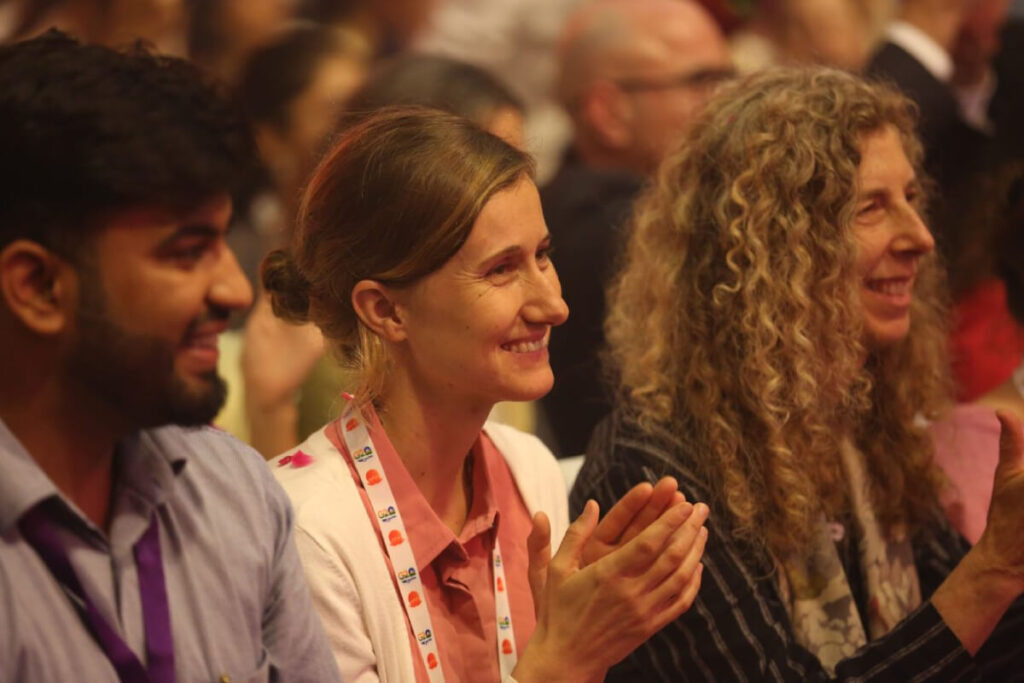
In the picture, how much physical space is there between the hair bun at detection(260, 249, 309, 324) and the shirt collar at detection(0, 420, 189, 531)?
0.41m

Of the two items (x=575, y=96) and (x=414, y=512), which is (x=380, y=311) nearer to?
(x=414, y=512)

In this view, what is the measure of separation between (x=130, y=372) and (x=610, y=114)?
8.91 feet

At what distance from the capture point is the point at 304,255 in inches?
72.4

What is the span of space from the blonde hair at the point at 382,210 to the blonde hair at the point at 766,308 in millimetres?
441

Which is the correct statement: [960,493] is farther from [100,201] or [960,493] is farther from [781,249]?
[100,201]

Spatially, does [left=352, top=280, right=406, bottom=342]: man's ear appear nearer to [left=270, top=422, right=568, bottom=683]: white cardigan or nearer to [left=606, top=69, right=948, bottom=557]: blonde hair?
[left=270, top=422, right=568, bottom=683]: white cardigan

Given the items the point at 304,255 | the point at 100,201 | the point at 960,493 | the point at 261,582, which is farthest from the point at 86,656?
the point at 960,493

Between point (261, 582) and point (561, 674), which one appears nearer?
point (261, 582)

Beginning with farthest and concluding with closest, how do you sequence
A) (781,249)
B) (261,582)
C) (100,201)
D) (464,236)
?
(781,249), (464,236), (261,582), (100,201)

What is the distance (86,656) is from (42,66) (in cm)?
61

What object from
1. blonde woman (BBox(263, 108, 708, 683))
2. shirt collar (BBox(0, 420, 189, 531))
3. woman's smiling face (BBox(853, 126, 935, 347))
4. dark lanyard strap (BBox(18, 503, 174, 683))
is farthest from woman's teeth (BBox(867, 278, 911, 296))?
dark lanyard strap (BBox(18, 503, 174, 683))

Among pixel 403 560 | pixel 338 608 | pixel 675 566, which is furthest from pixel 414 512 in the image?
pixel 675 566

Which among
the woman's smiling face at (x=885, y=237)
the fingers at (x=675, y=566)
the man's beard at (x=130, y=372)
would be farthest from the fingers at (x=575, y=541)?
the woman's smiling face at (x=885, y=237)

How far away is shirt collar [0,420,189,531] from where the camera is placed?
50.0 inches
